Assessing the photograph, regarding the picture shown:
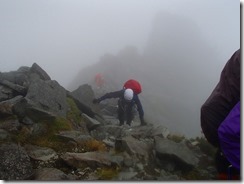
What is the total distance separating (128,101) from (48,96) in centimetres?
200

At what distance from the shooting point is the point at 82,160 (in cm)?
425

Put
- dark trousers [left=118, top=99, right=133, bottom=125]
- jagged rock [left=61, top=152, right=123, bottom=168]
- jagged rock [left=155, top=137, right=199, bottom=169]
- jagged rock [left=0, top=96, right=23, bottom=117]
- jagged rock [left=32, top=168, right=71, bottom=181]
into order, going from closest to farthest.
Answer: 1. jagged rock [left=32, top=168, right=71, bottom=181]
2. jagged rock [left=61, top=152, right=123, bottom=168]
3. jagged rock [left=155, top=137, right=199, bottom=169]
4. jagged rock [left=0, top=96, right=23, bottom=117]
5. dark trousers [left=118, top=99, right=133, bottom=125]

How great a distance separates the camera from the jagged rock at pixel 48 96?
6.10 metres

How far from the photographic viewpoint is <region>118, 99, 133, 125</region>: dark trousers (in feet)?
24.1

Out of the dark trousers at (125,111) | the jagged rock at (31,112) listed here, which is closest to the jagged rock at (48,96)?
the jagged rock at (31,112)

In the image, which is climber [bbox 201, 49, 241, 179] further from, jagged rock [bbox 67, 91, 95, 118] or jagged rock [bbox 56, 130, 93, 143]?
jagged rock [bbox 67, 91, 95, 118]

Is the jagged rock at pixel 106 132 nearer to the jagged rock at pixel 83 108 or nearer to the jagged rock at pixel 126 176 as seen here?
the jagged rock at pixel 83 108

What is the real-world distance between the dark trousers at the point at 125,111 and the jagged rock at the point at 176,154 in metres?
2.56

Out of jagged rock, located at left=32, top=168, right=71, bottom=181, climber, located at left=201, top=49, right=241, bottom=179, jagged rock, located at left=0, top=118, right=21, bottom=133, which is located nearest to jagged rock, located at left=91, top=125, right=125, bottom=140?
jagged rock, located at left=0, top=118, right=21, bottom=133

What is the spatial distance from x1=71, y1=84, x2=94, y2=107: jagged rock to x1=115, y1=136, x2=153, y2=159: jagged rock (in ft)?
10.6

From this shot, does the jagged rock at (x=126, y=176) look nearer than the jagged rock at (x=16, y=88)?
Yes

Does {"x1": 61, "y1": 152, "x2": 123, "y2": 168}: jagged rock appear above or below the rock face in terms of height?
below

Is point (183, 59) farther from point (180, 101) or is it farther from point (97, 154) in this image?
point (97, 154)

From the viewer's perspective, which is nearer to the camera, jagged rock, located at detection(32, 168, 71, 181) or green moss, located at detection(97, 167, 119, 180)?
jagged rock, located at detection(32, 168, 71, 181)
